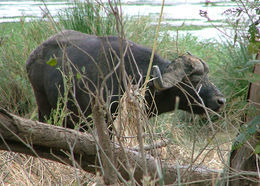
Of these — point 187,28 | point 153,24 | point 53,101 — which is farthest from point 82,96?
point 187,28

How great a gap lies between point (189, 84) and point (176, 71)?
282mm

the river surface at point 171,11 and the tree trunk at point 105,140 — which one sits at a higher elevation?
the tree trunk at point 105,140

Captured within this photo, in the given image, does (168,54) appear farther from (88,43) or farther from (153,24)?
(88,43)

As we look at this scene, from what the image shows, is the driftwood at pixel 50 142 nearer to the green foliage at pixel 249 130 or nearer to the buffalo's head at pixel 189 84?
the green foliage at pixel 249 130

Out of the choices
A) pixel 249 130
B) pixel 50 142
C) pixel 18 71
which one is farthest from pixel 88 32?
pixel 249 130

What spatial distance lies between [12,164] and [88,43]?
2.32 metres

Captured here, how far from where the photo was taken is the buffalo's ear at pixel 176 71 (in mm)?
6117

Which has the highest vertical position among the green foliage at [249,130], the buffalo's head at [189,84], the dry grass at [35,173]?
→ the green foliage at [249,130]

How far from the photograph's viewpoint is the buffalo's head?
614 cm

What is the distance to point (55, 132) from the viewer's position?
9.53ft

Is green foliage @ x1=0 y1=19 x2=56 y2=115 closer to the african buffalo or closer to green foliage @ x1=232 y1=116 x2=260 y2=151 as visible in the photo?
the african buffalo

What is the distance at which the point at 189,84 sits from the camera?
20.8 feet

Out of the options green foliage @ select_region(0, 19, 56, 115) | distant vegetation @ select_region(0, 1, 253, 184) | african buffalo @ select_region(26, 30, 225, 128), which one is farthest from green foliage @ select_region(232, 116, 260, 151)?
green foliage @ select_region(0, 19, 56, 115)

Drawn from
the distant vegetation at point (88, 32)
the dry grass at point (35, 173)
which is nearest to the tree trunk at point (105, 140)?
the dry grass at point (35, 173)
